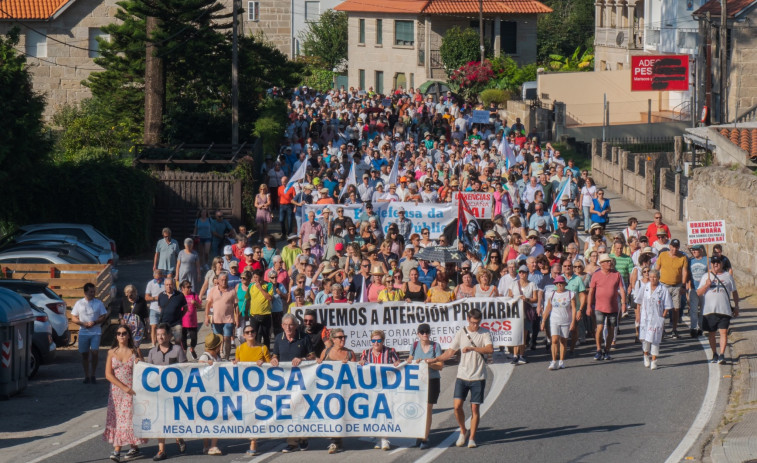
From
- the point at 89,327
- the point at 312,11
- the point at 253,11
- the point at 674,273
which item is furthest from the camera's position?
the point at 312,11

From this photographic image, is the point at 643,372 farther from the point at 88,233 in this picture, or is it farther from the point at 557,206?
the point at 88,233

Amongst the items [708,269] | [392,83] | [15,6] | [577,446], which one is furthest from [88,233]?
[392,83]

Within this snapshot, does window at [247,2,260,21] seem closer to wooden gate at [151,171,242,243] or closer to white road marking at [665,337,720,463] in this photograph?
wooden gate at [151,171,242,243]

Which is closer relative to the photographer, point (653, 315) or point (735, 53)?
point (653, 315)

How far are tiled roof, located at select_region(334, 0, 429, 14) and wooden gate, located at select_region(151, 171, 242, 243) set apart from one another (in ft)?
130

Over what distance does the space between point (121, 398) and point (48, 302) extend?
615cm

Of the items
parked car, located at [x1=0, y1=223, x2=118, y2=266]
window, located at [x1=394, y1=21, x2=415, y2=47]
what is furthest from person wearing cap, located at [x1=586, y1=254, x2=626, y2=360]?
window, located at [x1=394, y1=21, x2=415, y2=47]

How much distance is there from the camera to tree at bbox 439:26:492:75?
63938 millimetres

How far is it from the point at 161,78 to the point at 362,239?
529 inches

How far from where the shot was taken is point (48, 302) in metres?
19.3

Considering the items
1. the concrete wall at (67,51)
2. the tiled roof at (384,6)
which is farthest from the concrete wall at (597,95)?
the concrete wall at (67,51)

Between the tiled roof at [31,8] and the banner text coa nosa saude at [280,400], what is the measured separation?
137ft

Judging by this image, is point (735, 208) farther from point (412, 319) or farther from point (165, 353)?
point (165, 353)

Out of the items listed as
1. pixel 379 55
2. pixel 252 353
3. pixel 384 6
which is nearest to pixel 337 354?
pixel 252 353
